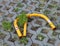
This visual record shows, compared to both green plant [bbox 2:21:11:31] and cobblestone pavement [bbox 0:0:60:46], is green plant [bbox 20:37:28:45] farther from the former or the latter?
green plant [bbox 2:21:11:31]

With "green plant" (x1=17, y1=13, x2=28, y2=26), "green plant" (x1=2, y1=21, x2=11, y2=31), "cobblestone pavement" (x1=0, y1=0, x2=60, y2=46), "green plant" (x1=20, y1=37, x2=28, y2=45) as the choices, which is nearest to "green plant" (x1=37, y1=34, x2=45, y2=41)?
"cobblestone pavement" (x1=0, y1=0, x2=60, y2=46)

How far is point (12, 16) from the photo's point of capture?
2314 millimetres

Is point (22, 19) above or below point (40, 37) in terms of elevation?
above

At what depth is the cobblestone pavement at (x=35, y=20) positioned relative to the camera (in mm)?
1971

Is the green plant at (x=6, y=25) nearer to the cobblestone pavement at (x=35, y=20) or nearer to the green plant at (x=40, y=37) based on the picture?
the cobblestone pavement at (x=35, y=20)

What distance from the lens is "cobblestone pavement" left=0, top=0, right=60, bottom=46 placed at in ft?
6.47

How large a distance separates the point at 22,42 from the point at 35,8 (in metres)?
0.63

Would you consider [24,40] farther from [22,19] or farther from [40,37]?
[22,19]

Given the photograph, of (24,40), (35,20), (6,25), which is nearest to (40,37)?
(24,40)

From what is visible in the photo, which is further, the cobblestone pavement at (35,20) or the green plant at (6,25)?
the green plant at (6,25)

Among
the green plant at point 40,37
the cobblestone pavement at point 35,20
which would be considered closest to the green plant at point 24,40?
the cobblestone pavement at point 35,20

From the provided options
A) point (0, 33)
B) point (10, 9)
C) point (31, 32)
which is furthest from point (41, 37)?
point (10, 9)

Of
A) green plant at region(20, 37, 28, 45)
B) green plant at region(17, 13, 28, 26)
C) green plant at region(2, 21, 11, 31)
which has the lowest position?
green plant at region(20, 37, 28, 45)

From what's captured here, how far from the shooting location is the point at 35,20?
222 cm
